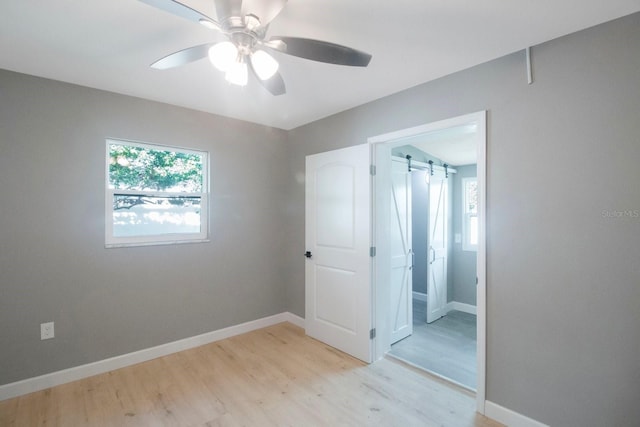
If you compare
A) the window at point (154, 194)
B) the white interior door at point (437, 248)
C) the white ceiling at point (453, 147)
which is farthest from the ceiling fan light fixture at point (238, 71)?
the white interior door at point (437, 248)

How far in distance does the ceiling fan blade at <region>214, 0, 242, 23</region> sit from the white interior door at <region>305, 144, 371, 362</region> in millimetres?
1813

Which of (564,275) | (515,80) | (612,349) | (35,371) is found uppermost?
(515,80)

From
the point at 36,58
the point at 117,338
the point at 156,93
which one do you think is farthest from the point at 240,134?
the point at 117,338

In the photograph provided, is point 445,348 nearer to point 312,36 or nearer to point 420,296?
Result: point 420,296

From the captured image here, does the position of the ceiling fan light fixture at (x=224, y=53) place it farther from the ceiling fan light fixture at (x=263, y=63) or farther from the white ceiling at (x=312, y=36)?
the white ceiling at (x=312, y=36)

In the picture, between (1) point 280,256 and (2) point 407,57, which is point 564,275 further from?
(1) point 280,256

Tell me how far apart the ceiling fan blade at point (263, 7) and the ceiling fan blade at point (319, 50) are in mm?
134

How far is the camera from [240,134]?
352 centimetres

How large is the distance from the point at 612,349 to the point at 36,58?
13.5 feet

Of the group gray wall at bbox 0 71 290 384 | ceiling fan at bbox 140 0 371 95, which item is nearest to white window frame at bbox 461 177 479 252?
gray wall at bbox 0 71 290 384

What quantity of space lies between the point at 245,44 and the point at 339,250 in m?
2.17

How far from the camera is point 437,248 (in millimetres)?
4012

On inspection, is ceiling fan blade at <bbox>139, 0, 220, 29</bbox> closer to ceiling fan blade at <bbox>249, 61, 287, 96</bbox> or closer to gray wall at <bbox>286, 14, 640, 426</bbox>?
ceiling fan blade at <bbox>249, 61, 287, 96</bbox>

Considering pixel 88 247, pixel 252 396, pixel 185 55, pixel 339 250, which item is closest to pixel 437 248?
pixel 339 250
